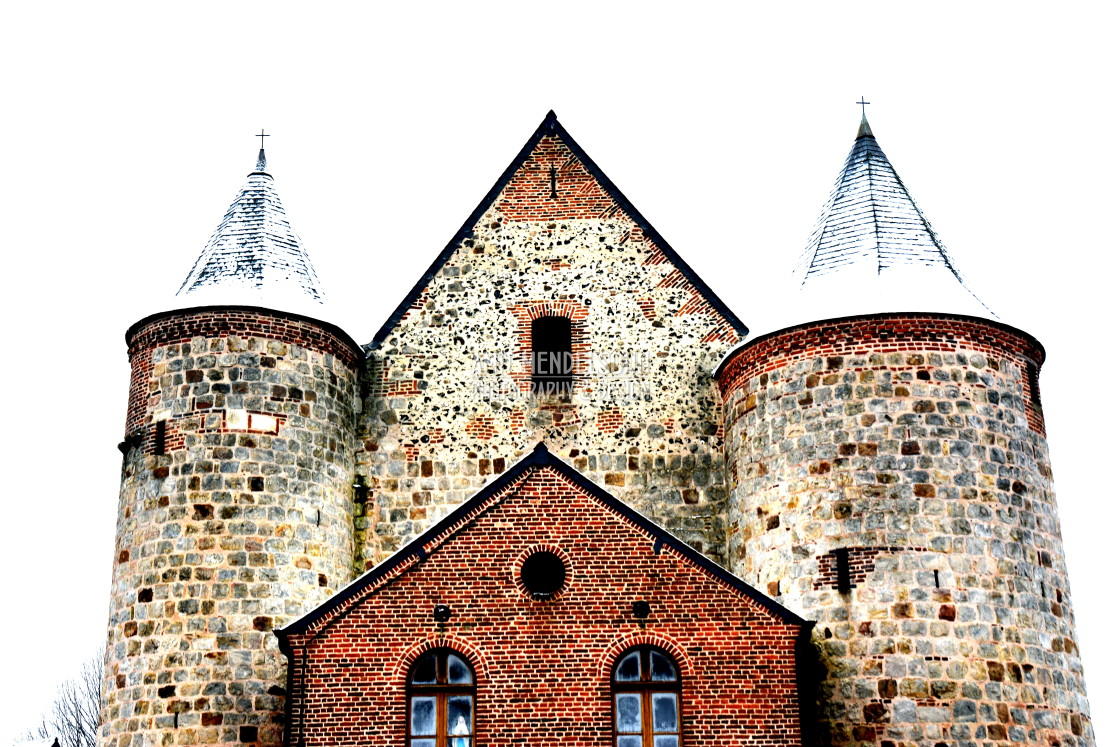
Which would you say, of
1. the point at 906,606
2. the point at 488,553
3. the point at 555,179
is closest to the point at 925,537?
the point at 906,606

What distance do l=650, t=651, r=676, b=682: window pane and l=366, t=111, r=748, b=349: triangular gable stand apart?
7615 mm

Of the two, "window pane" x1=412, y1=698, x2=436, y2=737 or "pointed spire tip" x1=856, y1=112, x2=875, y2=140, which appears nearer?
"window pane" x1=412, y1=698, x2=436, y2=737

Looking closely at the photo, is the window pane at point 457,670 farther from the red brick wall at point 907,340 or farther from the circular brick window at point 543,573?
the red brick wall at point 907,340

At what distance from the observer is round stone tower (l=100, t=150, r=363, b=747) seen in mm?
22766

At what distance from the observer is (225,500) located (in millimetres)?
23719

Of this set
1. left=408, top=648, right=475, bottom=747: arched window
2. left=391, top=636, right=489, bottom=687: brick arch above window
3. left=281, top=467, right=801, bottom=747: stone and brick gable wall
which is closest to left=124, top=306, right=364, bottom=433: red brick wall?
left=281, top=467, right=801, bottom=747: stone and brick gable wall

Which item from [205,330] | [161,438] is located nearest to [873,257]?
[205,330]

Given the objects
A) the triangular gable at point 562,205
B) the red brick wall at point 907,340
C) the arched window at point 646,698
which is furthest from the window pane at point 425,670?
the triangular gable at point 562,205

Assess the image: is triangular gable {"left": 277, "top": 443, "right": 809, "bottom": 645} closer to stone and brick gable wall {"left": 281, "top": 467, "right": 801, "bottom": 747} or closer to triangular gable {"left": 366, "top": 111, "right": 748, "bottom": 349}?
stone and brick gable wall {"left": 281, "top": 467, "right": 801, "bottom": 747}

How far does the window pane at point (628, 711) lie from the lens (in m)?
20.5

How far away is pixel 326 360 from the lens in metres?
25.5

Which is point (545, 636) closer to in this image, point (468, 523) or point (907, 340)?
point (468, 523)

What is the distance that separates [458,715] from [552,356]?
8.05 meters

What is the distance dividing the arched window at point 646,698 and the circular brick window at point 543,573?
4.49 feet
